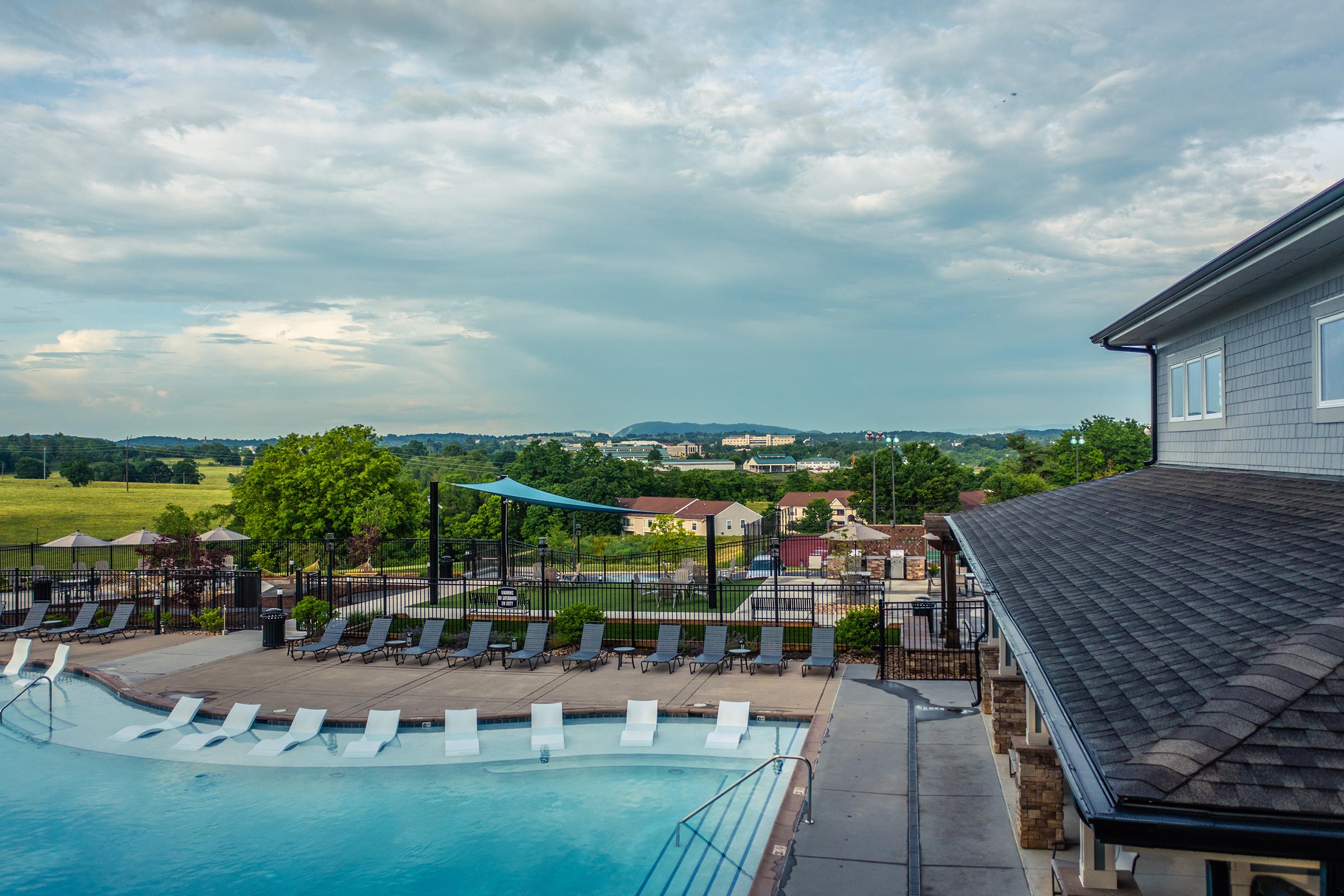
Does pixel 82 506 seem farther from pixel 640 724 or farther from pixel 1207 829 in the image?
pixel 1207 829

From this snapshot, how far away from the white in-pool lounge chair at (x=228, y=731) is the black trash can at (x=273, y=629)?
6.30 metres

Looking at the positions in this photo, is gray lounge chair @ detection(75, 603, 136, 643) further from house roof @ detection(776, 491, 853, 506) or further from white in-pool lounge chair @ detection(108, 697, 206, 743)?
house roof @ detection(776, 491, 853, 506)

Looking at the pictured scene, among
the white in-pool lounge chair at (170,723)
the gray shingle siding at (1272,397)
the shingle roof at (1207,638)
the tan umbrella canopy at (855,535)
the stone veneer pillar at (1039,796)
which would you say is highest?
the gray shingle siding at (1272,397)

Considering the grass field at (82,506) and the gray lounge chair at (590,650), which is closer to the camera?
the gray lounge chair at (590,650)

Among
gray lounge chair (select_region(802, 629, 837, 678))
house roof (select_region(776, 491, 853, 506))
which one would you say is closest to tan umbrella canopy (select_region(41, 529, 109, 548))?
gray lounge chair (select_region(802, 629, 837, 678))

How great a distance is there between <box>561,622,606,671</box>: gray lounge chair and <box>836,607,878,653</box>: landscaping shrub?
5351 mm

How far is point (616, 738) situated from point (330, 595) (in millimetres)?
11633

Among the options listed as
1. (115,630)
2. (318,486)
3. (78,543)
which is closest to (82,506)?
(318,486)

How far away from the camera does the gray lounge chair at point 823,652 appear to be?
16906 millimetres

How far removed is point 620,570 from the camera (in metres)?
37.7

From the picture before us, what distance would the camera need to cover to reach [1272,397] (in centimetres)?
888

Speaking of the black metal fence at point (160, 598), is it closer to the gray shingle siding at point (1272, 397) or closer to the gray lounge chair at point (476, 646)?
the gray lounge chair at point (476, 646)

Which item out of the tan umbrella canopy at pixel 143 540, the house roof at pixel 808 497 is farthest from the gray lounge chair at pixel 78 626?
the house roof at pixel 808 497

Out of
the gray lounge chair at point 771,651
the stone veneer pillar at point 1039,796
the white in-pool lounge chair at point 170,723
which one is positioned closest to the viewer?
the stone veneer pillar at point 1039,796
